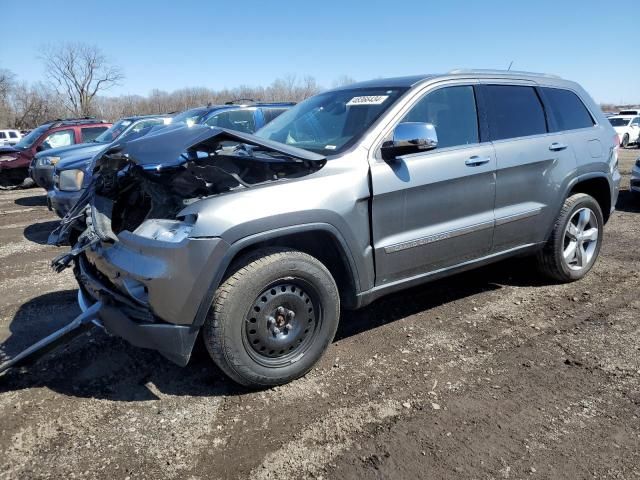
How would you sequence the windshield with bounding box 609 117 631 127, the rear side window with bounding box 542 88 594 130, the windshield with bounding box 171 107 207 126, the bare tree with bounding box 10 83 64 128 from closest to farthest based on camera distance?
the rear side window with bounding box 542 88 594 130, the windshield with bounding box 171 107 207 126, the windshield with bounding box 609 117 631 127, the bare tree with bounding box 10 83 64 128

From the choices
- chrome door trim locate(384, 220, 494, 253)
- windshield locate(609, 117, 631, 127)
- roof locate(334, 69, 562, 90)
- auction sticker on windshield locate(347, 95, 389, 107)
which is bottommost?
chrome door trim locate(384, 220, 494, 253)

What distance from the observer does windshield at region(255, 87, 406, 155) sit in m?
3.44

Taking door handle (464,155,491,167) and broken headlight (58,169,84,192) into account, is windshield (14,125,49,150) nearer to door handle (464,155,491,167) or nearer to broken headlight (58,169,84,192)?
broken headlight (58,169,84,192)

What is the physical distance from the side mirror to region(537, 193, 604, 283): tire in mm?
1941

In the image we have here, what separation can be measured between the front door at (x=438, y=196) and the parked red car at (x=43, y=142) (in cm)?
1105

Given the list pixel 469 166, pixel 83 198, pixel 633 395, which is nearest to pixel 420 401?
pixel 633 395

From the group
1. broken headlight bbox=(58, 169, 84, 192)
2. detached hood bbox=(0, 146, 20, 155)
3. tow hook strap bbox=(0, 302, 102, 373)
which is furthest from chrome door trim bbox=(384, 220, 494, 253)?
detached hood bbox=(0, 146, 20, 155)

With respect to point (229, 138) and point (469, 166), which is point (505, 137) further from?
point (229, 138)

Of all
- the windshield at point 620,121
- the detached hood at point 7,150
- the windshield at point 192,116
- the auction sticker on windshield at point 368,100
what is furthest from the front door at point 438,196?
the windshield at point 620,121

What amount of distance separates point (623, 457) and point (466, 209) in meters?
1.87

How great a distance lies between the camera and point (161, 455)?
2.51 metres

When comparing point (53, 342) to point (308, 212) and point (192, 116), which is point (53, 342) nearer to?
point (308, 212)

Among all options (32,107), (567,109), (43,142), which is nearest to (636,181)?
(567,109)

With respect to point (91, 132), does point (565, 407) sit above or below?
below
